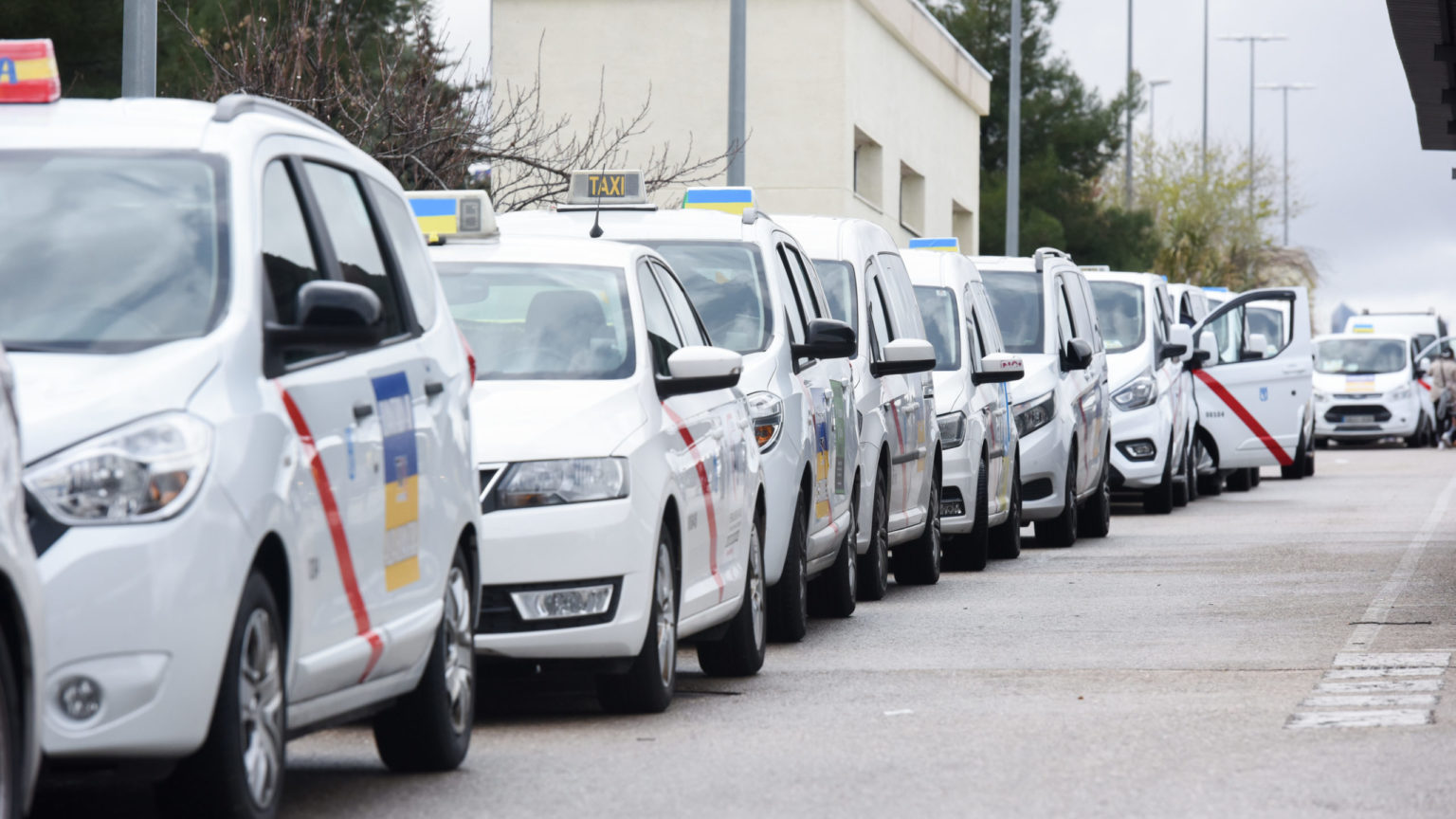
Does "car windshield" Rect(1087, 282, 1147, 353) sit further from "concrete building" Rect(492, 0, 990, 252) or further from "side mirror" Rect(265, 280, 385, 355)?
"side mirror" Rect(265, 280, 385, 355)

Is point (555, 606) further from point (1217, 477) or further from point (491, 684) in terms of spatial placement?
point (1217, 477)

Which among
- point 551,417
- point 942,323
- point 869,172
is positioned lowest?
point 551,417

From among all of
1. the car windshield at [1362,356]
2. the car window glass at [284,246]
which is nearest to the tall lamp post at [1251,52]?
the car windshield at [1362,356]

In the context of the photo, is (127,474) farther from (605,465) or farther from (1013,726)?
(1013,726)

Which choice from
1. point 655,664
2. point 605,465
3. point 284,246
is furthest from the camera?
point 655,664

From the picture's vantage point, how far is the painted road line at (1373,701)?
29.3 ft

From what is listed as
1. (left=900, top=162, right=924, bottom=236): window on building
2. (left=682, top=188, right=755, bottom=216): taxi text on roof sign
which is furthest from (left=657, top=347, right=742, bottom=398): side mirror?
(left=900, top=162, right=924, bottom=236): window on building

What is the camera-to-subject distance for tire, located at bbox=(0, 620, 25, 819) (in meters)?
4.75

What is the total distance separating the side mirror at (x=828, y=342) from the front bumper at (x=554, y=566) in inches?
126

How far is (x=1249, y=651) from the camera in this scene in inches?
434

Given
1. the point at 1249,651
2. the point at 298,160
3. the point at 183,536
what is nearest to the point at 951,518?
the point at 1249,651

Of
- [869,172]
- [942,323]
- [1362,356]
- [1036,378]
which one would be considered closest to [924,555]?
[942,323]

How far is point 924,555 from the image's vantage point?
1530cm

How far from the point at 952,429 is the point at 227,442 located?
10657 millimetres
